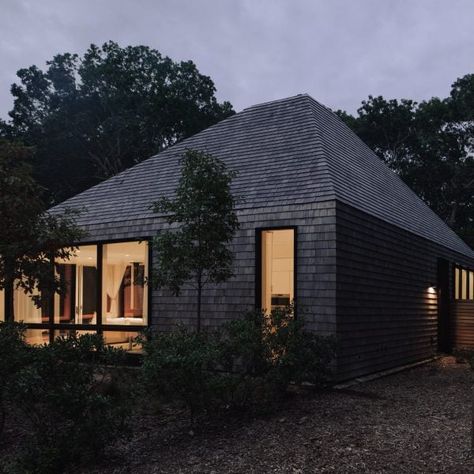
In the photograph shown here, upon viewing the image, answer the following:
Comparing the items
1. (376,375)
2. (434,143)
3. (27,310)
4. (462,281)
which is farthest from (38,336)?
(434,143)

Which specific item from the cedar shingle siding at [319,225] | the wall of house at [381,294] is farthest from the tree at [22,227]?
the wall of house at [381,294]

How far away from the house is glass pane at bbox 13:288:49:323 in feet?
0.15

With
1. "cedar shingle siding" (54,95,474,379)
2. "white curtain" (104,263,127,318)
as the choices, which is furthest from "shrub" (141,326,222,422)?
"white curtain" (104,263,127,318)

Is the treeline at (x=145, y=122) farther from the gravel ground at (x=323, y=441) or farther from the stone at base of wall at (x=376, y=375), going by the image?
the gravel ground at (x=323, y=441)

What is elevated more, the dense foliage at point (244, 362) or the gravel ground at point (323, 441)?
the dense foliage at point (244, 362)

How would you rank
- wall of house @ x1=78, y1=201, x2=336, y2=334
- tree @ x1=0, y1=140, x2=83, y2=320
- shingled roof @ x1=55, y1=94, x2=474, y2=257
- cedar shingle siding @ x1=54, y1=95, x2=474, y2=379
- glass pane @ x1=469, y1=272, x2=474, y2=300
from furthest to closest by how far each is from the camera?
glass pane @ x1=469, y1=272, x2=474, y2=300, shingled roof @ x1=55, y1=94, x2=474, y2=257, cedar shingle siding @ x1=54, y1=95, x2=474, y2=379, wall of house @ x1=78, y1=201, x2=336, y2=334, tree @ x1=0, y1=140, x2=83, y2=320

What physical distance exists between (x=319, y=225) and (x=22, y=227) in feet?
14.4

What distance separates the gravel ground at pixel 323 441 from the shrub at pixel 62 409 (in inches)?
13.1

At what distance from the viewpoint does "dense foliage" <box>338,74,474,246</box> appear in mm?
30000

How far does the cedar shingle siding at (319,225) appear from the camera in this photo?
8.68 m

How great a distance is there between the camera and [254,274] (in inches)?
363

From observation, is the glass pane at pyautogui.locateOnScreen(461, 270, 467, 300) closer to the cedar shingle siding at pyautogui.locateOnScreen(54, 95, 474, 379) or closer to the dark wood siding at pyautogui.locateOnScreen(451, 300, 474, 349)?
the dark wood siding at pyautogui.locateOnScreen(451, 300, 474, 349)

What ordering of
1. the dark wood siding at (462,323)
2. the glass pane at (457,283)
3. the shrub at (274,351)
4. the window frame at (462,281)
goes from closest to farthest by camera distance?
the shrub at (274,351)
the dark wood siding at (462,323)
the window frame at (462,281)
the glass pane at (457,283)

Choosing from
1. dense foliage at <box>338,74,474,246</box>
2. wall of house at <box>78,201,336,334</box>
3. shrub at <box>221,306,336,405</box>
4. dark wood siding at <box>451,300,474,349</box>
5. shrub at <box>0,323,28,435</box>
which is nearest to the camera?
shrub at <box>0,323,28,435</box>
